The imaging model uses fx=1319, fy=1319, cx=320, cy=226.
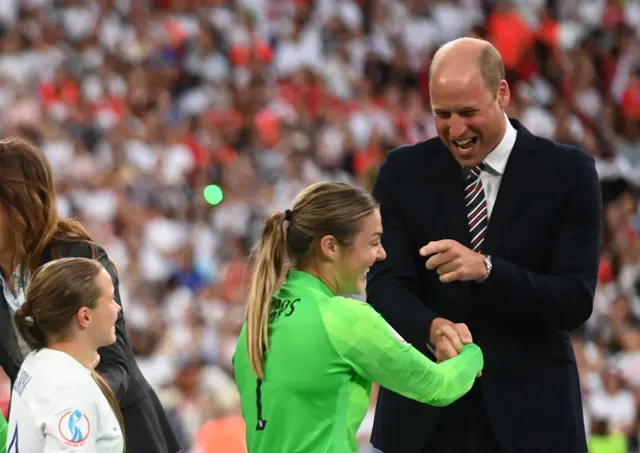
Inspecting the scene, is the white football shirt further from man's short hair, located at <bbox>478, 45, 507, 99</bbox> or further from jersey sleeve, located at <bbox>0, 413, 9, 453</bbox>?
man's short hair, located at <bbox>478, 45, 507, 99</bbox>

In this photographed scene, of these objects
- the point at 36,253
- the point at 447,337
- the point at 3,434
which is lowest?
the point at 3,434

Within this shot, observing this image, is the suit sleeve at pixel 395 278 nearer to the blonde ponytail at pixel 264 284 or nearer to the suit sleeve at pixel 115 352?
the blonde ponytail at pixel 264 284

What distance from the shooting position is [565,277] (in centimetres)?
356

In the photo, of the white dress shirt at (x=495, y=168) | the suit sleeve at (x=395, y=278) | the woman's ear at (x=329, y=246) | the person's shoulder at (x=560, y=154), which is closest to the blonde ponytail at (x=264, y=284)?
the woman's ear at (x=329, y=246)

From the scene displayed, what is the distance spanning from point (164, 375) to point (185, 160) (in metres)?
2.87

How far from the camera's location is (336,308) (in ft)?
10.8

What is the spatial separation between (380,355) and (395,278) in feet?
1.54

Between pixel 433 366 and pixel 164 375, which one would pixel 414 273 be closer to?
pixel 433 366

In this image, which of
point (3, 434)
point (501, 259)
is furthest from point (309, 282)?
point (3, 434)

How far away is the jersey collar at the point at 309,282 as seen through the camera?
3.37 meters

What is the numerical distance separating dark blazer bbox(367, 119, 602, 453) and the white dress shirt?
0.08 ft

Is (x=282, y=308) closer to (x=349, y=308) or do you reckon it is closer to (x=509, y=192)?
(x=349, y=308)

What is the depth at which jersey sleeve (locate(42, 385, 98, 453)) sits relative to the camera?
125 inches

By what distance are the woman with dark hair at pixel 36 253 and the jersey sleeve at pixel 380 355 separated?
2.20 ft
